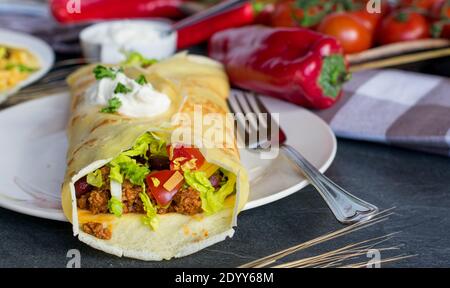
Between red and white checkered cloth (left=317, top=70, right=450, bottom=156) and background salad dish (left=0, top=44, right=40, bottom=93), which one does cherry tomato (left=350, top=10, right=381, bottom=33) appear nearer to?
red and white checkered cloth (left=317, top=70, right=450, bottom=156)

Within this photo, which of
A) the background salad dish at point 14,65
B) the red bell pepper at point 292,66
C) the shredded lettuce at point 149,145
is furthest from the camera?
the background salad dish at point 14,65

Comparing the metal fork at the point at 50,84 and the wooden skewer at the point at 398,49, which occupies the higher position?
the wooden skewer at the point at 398,49

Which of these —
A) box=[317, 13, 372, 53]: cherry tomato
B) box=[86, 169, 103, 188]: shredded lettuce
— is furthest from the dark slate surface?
box=[317, 13, 372, 53]: cherry tomato

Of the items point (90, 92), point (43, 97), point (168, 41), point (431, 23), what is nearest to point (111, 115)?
point (90, 92)

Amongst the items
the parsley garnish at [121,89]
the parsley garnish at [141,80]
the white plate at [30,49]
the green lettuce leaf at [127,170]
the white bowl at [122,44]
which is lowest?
the white plate at [30,49]

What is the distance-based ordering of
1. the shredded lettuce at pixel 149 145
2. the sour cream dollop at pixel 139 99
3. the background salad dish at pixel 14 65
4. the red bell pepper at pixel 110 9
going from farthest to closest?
1. the red bell pepper at pixel 110 9
2. the background salad dish at pixel 14 65
3. the sour cream dollop at pixel 139 99
4. the shredded lettuce at pixel 149 145

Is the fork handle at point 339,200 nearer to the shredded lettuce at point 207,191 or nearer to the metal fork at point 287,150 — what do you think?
the metal fork at point 287,150

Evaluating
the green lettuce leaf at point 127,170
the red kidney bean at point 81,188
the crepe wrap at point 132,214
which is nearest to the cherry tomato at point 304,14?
the crepe wrap at point 132,214
